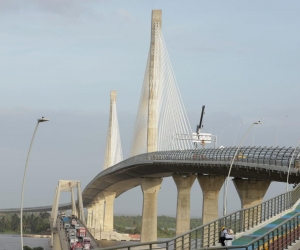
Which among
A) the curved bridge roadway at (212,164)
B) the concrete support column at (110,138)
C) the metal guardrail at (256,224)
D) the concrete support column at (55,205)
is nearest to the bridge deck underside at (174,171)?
the curved bridge roadway at (212,164)

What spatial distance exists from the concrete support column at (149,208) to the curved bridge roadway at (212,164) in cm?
80

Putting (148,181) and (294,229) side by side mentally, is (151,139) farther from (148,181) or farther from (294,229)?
(294,229)

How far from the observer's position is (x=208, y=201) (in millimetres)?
66562

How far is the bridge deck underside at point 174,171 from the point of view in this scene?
47.1m

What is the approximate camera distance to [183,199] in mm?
72875

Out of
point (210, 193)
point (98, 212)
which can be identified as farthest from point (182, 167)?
point (98, 212)

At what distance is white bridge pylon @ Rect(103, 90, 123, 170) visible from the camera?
11026 cm

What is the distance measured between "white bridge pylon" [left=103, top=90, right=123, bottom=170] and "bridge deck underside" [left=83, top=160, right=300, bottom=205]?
380cm

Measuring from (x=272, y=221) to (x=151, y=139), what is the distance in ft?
149

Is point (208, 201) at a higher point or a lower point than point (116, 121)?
lower

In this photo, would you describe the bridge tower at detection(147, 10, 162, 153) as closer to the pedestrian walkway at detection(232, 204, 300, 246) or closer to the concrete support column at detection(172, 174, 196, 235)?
the concrete support column at detection(172, 174, 196, 235)

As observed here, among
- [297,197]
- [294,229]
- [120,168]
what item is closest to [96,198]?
[120,168]

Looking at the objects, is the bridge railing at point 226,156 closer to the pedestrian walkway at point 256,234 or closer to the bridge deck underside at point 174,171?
the bridge deck underside at point 174,171

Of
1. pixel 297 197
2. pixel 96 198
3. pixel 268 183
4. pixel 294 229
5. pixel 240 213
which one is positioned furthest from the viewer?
pixel 96 198
